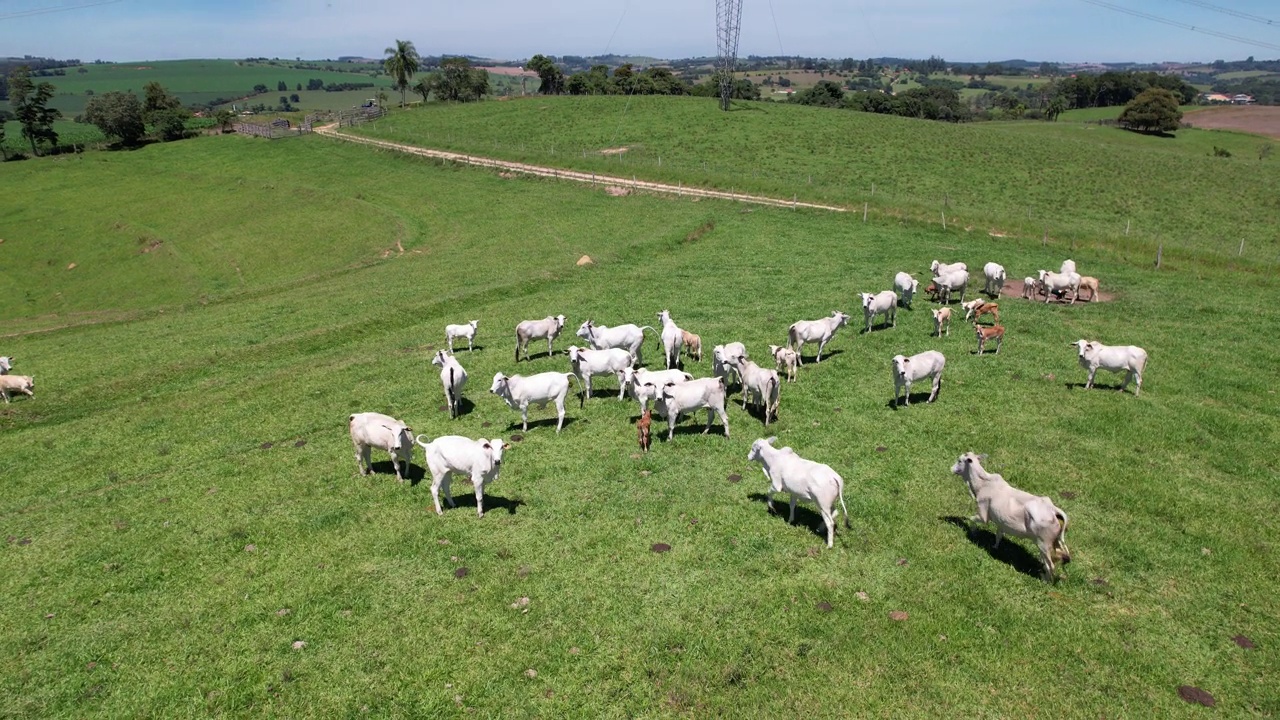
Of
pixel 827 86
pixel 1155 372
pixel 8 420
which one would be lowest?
pixel 8 420

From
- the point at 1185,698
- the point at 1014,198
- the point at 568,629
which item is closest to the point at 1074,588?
the point at 1185,698

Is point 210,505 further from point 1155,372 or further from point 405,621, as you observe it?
point 1155,372

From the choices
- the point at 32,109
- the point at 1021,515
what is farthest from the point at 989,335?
the point at 32,109

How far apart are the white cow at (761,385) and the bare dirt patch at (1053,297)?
1684 cm

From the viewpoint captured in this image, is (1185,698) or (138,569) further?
(138,569)

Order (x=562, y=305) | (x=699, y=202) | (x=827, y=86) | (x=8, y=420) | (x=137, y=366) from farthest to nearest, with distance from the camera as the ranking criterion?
(x=827, y=86) → (x=699, y=202) → (x=562, y=305) → (x=137, y=366) → (x=8, y=420)

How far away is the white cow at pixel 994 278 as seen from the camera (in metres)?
28.4

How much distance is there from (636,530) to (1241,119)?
141317 millimetres

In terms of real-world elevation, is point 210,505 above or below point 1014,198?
below

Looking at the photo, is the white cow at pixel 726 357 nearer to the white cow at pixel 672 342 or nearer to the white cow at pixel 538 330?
the white cow at pixel 672 342

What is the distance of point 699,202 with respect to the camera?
53.0 meters

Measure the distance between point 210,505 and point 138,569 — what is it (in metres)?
2.42

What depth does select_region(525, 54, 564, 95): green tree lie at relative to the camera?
449 feet

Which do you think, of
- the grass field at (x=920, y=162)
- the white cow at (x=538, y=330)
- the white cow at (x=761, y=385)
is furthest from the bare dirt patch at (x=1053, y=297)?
the white cow at (x=538, y=330)
